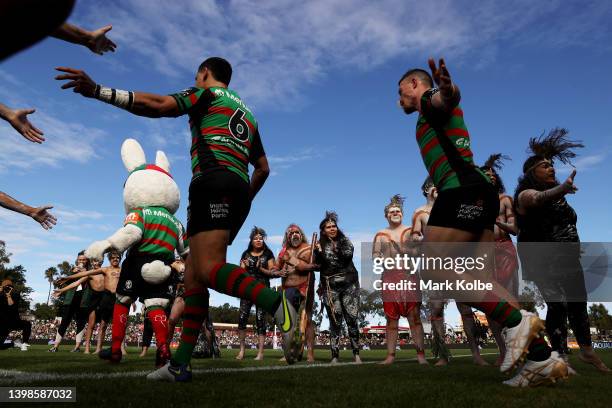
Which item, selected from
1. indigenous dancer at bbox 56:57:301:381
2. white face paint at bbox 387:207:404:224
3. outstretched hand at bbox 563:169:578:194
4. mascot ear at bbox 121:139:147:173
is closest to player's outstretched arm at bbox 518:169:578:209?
outstretched hand at bbox 563:169:578:194

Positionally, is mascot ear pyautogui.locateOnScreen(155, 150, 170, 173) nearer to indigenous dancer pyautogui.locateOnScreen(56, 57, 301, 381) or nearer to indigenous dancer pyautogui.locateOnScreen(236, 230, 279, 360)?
indigenous dancer pyautogui.locateOnScreen(236, 230, 279, 360)

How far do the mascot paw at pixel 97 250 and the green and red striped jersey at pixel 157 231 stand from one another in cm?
44

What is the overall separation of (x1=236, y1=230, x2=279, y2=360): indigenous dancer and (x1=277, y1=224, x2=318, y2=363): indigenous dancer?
26 centimetres

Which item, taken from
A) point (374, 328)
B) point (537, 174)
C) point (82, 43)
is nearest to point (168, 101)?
point (82, 43)

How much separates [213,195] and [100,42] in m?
1.28

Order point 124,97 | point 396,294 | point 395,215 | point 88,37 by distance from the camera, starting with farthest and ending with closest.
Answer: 1. point 395,215
2. point 396,294
3. point 124,97
4. point 88,37

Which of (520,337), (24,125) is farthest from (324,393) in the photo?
(24,125)

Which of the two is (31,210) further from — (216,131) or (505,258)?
(505,258)

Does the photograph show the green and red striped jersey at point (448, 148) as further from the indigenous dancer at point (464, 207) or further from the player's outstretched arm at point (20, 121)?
the player's outstretched arm at point (20, 121)

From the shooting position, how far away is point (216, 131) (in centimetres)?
361

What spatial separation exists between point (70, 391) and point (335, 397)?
65.1 inches

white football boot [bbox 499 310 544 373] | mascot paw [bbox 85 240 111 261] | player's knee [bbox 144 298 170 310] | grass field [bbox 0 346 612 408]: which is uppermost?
mascot paw [bbox 85 240 111 261]

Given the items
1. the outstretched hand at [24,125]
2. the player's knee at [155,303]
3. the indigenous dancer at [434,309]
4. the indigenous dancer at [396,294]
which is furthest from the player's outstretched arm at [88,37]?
the indigenous dancer at [396,294]

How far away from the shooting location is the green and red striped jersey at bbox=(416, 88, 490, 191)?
→ 3.51 metres
